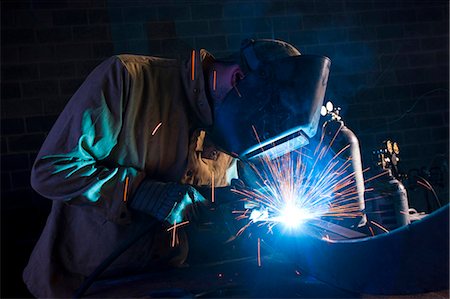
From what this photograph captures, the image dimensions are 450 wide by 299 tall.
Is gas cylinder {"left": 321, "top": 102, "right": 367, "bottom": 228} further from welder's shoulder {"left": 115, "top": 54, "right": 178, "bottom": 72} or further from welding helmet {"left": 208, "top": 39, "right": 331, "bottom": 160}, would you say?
welder's shoulder {"left": 115, "top": 54, "right": 178, "bottom": 72}

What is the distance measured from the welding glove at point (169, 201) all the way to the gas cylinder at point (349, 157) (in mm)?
633

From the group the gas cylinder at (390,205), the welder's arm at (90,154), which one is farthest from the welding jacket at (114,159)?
the gas cylinder at (390,205)

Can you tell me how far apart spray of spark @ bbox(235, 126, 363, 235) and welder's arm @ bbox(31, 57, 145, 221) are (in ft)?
1.58

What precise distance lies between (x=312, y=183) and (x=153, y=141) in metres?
0.62

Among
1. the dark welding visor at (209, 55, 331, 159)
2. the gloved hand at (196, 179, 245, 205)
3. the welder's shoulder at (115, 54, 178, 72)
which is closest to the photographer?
the dark welding visor at (209, 55, 331, 159)

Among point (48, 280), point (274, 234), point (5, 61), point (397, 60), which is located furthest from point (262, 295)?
point (397, 60)

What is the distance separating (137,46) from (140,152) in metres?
2.13

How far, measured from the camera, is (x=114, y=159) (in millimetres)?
1798

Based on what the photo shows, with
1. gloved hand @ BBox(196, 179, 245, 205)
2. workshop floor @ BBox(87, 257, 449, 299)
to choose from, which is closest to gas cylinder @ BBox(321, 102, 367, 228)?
workshop floor @ BBox(87, 257, 449, 299)

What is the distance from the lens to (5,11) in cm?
364

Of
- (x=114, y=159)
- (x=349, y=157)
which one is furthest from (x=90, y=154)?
(x=349, y=157)

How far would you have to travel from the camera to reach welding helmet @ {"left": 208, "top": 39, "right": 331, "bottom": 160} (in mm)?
1490

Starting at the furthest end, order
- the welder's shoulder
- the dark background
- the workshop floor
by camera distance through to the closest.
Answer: the dark background
the welder's shoulder
the workshop floor

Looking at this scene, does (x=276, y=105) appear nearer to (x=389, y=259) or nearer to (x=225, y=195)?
(x=225, y=195)
